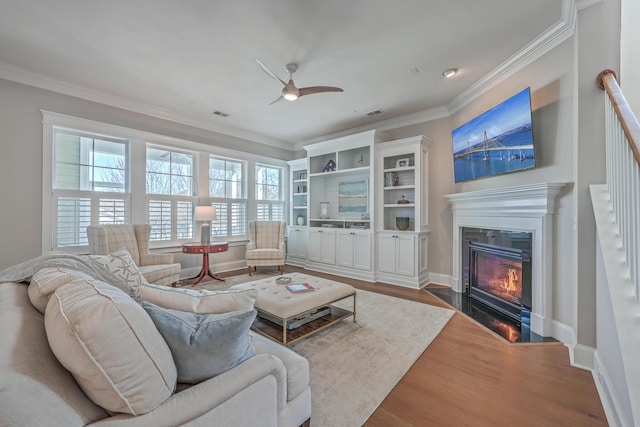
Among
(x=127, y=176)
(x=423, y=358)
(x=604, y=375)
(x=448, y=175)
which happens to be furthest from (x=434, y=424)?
(x=127, y=176)

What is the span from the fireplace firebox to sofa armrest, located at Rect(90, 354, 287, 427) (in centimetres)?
285

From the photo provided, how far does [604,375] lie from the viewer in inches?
68.7

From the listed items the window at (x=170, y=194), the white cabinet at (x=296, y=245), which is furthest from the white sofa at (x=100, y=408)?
the white cabinet at (x=296, y=245)

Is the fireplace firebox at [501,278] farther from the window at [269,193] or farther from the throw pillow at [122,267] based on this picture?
the window at [269,193]

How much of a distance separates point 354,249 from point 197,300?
12.5 feet

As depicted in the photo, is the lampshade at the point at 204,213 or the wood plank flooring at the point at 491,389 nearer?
the wood plank flooring at the point at 491,389

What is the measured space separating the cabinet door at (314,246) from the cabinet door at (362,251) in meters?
0.83

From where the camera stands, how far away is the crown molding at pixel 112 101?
3.22 metres

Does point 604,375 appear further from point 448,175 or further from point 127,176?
point 127,176

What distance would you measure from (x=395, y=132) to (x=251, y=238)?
3.38m

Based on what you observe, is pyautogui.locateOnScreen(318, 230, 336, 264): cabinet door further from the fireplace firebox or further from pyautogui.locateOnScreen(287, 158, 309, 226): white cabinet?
the fireplace firebox

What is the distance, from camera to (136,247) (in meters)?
3.70

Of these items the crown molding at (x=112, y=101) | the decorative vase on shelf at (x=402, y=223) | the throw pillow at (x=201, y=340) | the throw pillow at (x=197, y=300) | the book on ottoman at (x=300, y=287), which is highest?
the crown molding at (x=112, y=101)

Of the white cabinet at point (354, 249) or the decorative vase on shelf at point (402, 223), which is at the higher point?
the decorative vase on shelf at point (402, 223)
